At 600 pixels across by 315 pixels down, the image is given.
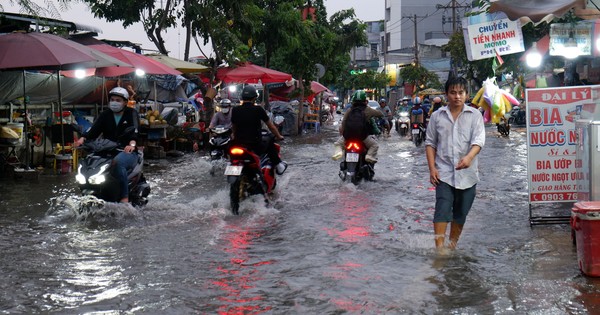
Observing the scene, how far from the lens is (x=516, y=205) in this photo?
35.1 ft

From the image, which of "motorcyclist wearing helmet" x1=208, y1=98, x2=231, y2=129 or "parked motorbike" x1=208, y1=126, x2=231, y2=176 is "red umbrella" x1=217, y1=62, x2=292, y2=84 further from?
"parked motorbike" x1=208, y1=126, x2=231, y2=176

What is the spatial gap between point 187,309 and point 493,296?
2.20 m

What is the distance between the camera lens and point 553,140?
27.6 feet

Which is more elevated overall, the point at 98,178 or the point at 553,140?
the point at 553,140

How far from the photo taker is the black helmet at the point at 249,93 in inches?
398

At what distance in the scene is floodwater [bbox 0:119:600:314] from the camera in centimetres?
566

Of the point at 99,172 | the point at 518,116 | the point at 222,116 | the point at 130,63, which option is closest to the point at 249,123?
the point at 99,172

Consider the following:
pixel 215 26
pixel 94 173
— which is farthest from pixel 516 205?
pixel 215 26

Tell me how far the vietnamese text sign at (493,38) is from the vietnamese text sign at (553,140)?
213cm

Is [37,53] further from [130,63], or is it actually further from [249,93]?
[249,93]

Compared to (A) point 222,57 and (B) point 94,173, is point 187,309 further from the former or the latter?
(A) point 222,57

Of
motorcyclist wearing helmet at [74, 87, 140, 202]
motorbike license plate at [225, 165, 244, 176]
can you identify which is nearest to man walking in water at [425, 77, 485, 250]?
motorbike license plate at [225, 165, 244, 176]

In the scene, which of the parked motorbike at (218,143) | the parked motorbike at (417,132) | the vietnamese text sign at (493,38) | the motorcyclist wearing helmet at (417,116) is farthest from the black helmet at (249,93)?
the motorcyclist wearing helmet at (417,116)

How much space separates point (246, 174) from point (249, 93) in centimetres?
104
